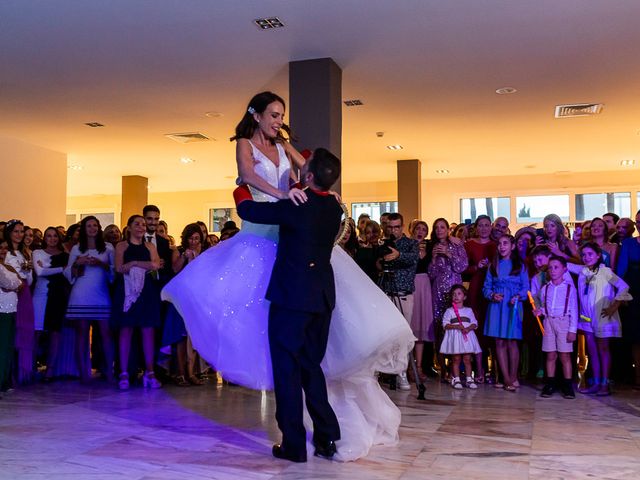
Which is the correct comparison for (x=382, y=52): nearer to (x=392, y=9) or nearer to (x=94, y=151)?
(x=392, y=9)

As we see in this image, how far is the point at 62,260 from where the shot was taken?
6.23 m

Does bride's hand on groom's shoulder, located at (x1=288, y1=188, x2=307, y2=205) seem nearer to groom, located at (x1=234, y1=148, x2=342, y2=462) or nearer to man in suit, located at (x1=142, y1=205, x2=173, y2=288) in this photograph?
groom, located at (x1=234, y1=148, x2=342, y2=462)

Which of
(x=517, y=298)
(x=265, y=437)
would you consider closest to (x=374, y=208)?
(x=517, y=298)

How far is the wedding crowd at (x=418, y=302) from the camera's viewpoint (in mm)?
5520

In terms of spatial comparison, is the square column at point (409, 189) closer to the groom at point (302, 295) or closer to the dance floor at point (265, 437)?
the dance floor at point (265, 437)

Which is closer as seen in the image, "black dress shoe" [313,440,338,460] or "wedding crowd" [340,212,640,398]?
"black dress shoe" [313,440,338,460]

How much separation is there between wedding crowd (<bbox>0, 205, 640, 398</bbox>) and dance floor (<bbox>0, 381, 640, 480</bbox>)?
1.49 ft

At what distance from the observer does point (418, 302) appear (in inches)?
247

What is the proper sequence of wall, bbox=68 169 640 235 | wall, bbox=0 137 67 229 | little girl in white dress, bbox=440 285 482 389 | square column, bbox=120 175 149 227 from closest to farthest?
little girl in white dress, bbox=440 285 482 389 → wall, bbox=0 137 67 229 → wall, bbox=68 169 640 235 → square column, bbox=120 175 149 227

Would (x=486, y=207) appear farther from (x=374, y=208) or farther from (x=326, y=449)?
(x=326, y=449)

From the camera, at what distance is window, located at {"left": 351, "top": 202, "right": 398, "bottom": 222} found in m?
15.7

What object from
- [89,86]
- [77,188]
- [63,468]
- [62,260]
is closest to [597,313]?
[63,468]

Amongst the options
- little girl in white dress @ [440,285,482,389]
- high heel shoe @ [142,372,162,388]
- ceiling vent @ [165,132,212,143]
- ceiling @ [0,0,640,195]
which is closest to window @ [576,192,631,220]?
ceiling @ [0,0,640,195]

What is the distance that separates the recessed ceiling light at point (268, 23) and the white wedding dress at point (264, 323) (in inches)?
102
